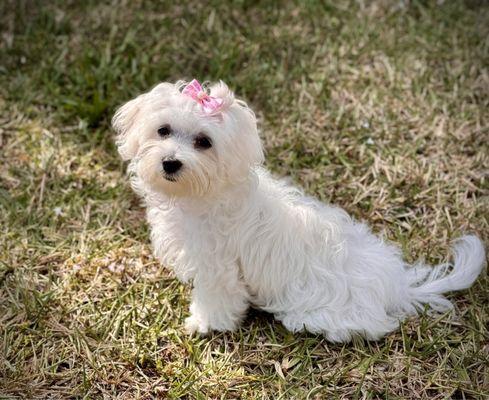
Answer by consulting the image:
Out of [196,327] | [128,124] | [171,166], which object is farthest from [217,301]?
[128,124]

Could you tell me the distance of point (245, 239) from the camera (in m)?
2.94

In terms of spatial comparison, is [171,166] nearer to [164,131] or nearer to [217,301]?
[164,131]

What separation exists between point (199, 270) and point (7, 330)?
109 cm

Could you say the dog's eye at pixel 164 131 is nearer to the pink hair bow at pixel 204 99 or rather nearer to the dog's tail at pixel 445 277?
the pink hair bow at pixel 204 99

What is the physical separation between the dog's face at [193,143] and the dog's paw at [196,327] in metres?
0.81

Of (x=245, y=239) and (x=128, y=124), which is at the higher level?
(x=128, y=124)

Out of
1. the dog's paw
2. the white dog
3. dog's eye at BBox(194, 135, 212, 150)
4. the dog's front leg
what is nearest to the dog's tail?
the white dog

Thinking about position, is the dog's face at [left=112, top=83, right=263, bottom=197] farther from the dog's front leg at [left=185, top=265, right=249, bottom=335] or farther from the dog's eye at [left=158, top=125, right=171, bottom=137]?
the dog's front leg at [left=185, top=265, right=249, bottom=335]

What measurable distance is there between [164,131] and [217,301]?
0.95 m

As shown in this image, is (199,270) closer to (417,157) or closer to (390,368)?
(390,368)

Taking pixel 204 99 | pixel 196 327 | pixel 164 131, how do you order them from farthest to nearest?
1. pixel 196 327
2. pixel 164 131
3. pixel 204 99

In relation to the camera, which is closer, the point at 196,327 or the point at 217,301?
the point at 217,301

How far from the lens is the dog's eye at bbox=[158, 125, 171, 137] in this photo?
277 cm

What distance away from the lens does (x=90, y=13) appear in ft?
17.6
